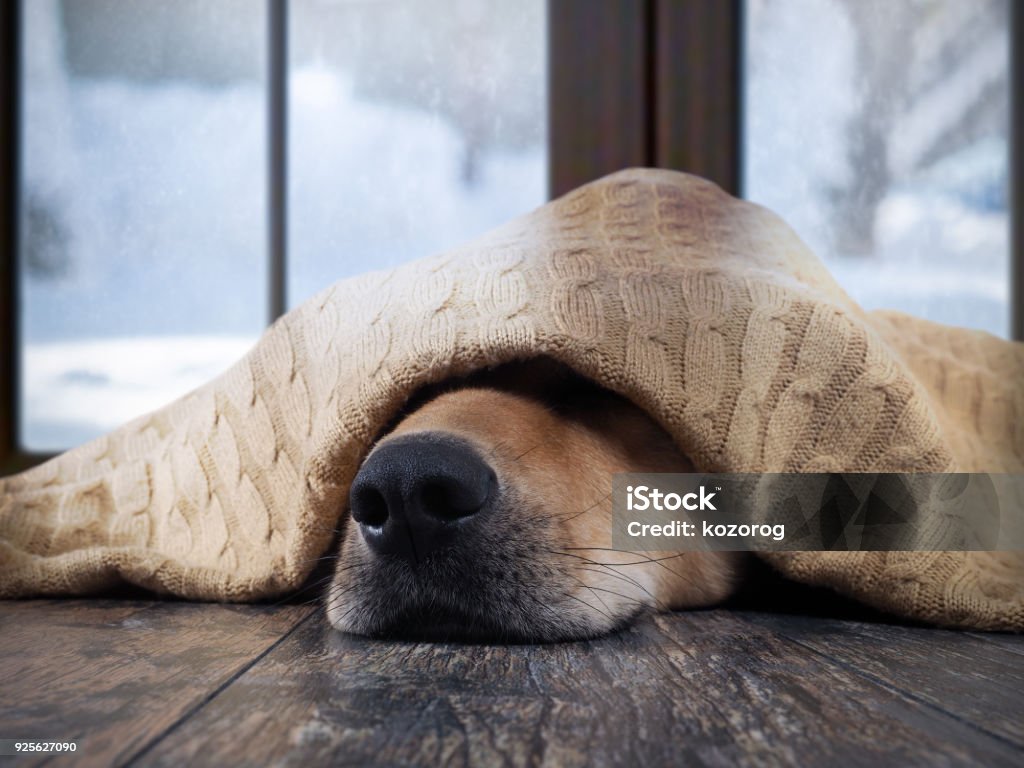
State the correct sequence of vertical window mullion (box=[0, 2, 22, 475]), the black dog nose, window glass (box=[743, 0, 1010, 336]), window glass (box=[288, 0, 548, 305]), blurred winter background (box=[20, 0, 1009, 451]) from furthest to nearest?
Result: vertical window mullion (box=[0, 2, 22, 475]) < window glass (box=[288, 0, 548, 305]) < blurred winter background (box=[20, 0, 1009, 451]) < window glass (box=[743, 0, 1010, 336]) < the black dog nose

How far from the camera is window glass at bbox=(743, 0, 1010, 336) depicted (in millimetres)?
2502

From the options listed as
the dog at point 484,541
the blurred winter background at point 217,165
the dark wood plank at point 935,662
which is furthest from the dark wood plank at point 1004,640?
the blurred winter background at point 217,165

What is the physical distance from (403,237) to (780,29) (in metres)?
1.53

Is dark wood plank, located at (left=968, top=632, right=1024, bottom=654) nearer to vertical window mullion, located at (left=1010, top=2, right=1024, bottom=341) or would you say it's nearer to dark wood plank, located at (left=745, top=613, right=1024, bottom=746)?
dark wood plank, located at (left=745, top=613, right=1024, bottom=746)

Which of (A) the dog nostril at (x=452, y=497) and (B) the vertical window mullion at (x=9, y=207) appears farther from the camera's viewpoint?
(B) the vertical window mullion at (x=9, y=207)

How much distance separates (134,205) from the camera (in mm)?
3246

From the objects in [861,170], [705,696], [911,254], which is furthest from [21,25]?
[705,696]

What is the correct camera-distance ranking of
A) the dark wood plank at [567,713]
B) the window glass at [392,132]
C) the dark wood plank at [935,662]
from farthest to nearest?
the window glass at [392,132] < the dark wood plank at [935,662] < the dark wood plank at [567,713]

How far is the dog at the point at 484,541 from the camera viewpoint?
99 centimetres

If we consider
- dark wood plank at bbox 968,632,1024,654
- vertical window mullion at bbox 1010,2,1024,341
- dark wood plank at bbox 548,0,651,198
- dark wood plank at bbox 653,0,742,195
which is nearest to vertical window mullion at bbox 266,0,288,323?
dark wood plank at bbox 548,0,651,198

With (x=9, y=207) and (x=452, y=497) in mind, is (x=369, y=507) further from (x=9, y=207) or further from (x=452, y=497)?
(x=9, y=207)

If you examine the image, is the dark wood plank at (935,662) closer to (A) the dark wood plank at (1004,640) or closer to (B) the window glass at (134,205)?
(A) the dark wood plank at (1004,640)

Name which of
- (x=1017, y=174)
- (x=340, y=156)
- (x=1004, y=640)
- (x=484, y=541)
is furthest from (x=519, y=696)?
(x=340, y=156)

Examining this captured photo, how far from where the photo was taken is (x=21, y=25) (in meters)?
3.34
